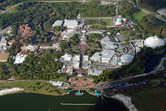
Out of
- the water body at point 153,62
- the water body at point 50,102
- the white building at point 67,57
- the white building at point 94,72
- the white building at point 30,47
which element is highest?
the white building at point 30,47

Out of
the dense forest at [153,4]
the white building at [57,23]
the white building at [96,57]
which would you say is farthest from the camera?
the dense forest at [153,4]

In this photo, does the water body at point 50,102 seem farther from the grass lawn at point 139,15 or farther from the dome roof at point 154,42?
the grass lawn at point 139,15

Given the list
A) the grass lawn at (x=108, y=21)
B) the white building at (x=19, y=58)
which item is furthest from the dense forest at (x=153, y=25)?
the white building at (x=19, y=58)

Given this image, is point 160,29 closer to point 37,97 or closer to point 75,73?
point 75,73

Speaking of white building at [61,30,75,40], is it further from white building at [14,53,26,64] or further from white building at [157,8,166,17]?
white building at [157,8,166,17]

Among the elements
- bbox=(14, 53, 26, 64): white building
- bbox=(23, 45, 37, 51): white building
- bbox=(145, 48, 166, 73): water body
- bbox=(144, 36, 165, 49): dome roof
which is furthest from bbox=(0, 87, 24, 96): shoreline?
bbox=(144, 36, 165, 49): dome roof

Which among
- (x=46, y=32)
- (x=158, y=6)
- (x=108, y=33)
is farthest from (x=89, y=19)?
(x=158, y=6)

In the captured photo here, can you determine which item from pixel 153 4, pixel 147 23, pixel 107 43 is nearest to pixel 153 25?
pixel 147 23
